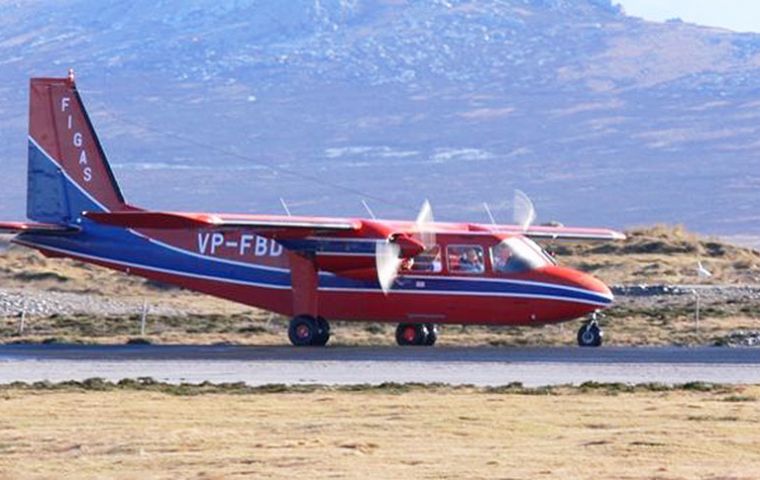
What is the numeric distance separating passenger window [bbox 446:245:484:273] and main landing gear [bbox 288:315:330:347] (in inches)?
112

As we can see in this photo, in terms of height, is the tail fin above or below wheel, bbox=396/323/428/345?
above

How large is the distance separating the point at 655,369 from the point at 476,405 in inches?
269

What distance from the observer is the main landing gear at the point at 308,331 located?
4244 centimetres

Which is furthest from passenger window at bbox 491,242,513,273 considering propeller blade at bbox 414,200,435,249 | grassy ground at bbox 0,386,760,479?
grassy ground at bbox 0,386,760,479

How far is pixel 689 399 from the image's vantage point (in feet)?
101

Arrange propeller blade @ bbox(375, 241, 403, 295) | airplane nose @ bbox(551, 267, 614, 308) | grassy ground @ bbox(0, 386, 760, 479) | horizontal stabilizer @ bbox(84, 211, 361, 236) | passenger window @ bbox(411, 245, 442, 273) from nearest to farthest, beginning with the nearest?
grassy ground @ bbox(0, 386, 760, 479)
horizontal stabilizer @ bbox(84, 211, 361, 236)
airplane nose @ bbox(551, 267, 614, 308)
propeller blade @ bbox(375, 241, 403, 295)
passenger window @ bbox(411, 245, 442, 273)

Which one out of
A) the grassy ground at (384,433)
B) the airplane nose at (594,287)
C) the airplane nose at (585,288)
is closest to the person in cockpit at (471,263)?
the airplane nose at (585,288)

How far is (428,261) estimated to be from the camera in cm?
4194

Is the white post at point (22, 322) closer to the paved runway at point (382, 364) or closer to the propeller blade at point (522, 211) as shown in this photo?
the paved runway at point (382, 364)

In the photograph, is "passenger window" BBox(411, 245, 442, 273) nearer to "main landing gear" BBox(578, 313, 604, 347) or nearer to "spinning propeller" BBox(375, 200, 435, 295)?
"spinning propeller" BBox(375, 200, 435, 295)

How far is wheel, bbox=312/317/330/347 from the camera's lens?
139 feet

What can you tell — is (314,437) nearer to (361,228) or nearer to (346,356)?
(346,356)

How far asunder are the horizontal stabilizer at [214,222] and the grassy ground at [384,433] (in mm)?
7493

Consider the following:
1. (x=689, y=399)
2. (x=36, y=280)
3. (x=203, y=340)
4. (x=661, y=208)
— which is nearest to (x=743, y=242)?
(x=661, y=208)
